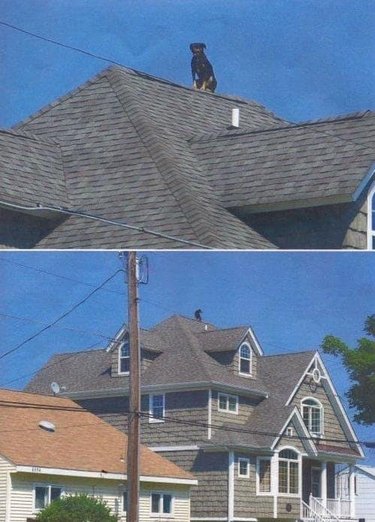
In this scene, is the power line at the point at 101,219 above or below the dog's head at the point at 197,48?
below

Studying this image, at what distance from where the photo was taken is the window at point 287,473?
22.1 meters

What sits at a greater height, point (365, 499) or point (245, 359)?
point (245, 359)

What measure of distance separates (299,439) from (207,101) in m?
5.57

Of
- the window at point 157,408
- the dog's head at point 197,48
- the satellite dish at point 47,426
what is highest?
the dog's head at point 197,48

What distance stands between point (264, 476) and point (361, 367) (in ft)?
5.84

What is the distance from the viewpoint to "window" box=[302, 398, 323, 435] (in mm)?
22406

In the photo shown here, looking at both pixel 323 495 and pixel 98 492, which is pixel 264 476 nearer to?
pixel 323 495

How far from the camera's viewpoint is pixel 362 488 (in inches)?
891

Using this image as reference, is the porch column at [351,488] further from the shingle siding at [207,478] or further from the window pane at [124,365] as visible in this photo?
the window pane at [124,365]

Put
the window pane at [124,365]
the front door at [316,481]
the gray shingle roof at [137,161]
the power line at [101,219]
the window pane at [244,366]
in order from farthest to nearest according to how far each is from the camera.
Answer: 1. the front door at [316,481]
2. the window pane at [244,366]
3. the window pane at [124,365]
4. the gray shingle roof at [137,161]
5. the power line at [101,219]

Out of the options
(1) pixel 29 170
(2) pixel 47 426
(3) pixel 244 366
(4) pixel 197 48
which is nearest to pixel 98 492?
(2) pixel 47 426

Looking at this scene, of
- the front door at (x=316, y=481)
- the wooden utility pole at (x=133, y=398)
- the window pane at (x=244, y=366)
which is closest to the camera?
the wooden utility pole at (x=133, y=398)

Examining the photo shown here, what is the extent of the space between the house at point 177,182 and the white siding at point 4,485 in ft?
9.05

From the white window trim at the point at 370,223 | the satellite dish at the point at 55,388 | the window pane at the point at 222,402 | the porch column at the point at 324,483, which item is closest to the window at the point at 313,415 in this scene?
the porch column at the point at 324,483
